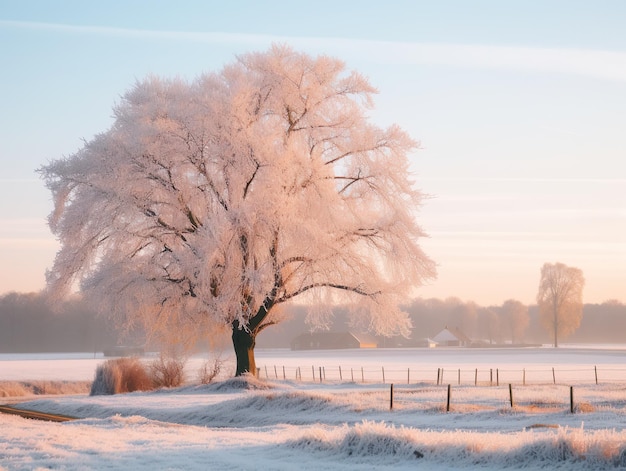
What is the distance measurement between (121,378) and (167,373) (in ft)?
8.90

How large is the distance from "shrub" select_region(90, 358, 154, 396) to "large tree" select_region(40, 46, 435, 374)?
4788 millimetres

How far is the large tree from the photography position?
4250cm

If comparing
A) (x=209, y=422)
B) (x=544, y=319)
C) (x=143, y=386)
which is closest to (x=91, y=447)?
(x=209, y=422)

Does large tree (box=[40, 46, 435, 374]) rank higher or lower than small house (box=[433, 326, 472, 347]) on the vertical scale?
higher

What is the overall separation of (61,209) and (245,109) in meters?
11.5

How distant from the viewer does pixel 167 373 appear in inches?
1977

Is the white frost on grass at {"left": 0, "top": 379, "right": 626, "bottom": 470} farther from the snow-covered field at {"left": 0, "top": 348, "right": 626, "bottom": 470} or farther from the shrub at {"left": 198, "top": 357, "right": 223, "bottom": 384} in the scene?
the shrub at {"left": 198, "top": 357, "right": 223, "bottom": 384}

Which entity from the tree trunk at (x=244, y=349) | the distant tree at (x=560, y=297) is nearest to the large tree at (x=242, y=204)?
the tree trunk at (x=244, y=349)

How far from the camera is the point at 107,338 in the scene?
18300 centimetres

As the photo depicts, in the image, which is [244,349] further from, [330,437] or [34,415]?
[330,437]

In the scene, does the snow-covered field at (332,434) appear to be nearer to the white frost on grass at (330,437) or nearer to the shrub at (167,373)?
the white frost on grass at (330,437)

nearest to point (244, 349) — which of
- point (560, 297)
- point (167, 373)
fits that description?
point (167, 373)

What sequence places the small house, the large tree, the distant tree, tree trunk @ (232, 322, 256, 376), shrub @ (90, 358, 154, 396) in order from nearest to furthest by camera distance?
1. the large tree
2. tree trunk @ (232, 322, 256, 376)
3. shrub @ (90, 358, 154, 396)
4. the distant tree
5. the small house

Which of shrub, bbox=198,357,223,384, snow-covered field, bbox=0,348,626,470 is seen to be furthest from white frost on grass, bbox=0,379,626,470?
shrub, bbox=198,357,223,384
